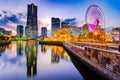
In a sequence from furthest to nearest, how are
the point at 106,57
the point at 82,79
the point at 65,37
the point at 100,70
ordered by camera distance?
the point at 65,37
the point at 82,79
the point at 100,70
the point at 106,57

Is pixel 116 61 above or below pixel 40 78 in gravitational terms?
above

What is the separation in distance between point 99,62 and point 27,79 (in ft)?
23.4

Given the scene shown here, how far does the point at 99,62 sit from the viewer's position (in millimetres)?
18078

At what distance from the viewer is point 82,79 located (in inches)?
720

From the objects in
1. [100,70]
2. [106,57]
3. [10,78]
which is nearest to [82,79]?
[100,70]

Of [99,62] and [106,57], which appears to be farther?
[99,62]

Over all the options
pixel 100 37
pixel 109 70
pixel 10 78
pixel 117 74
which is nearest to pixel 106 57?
pixel 109 70

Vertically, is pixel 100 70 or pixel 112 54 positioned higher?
pixel 112 54

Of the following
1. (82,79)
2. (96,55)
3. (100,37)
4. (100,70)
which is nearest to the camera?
(100,70)

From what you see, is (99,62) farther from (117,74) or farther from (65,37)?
(65,37)

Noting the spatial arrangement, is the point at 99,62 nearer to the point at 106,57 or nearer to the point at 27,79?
the point at 106,57

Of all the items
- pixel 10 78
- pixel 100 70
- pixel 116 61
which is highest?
pixel 116 61

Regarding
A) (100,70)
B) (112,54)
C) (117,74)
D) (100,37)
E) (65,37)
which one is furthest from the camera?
(65,37)

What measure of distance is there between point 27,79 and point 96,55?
24.1 feet
